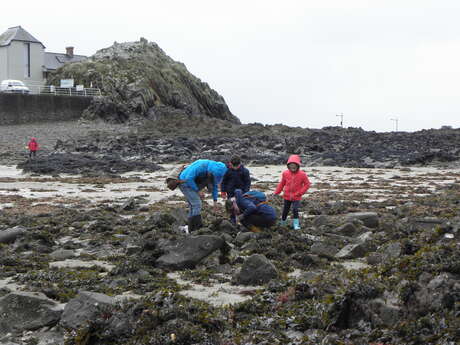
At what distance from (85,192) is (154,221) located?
379 inches

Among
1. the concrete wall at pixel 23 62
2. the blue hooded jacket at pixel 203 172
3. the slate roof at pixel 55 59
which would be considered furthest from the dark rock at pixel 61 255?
the slate roof at pixel 55 59

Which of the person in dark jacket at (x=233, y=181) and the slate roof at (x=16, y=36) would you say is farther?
the slate roof at (x=16, y=36)

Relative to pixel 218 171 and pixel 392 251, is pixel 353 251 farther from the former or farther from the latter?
pixel 218 171

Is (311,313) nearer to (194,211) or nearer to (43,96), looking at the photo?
(194,211)

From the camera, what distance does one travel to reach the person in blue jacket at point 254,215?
10742mm

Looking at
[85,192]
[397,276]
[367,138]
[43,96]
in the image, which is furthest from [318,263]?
[43,96]

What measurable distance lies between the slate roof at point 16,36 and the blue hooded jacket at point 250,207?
62.7 meters

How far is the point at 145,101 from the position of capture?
214 feet

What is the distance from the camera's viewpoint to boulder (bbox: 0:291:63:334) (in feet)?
19.5

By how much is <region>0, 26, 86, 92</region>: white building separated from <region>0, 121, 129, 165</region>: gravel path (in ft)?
39.0

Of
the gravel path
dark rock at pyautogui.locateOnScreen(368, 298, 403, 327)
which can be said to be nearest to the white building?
the gravel path

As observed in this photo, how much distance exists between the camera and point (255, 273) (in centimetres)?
739

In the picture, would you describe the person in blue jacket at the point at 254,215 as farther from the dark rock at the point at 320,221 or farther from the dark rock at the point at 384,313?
the dark rock at the point at 384,313

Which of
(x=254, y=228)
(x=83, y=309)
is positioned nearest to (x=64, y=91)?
(x=254, y=228)
